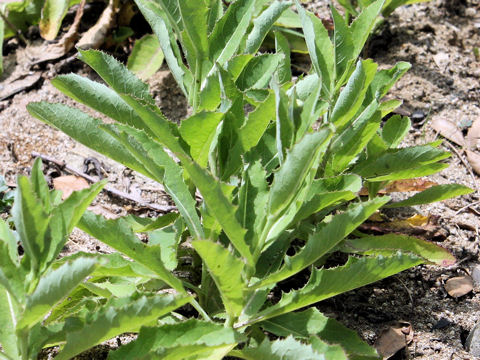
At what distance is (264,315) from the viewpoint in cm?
166

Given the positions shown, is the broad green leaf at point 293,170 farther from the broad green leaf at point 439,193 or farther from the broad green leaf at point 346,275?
the broad green leaf at point 439,193

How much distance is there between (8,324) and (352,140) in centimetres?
115

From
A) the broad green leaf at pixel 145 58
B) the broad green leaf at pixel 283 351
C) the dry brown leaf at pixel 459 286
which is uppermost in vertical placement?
the broad green leaf at pixel 145 58

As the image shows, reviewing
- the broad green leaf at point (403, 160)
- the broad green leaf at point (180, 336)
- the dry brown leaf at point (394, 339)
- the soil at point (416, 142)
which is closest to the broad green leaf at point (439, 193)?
the broad green leaf at point (403, 160)

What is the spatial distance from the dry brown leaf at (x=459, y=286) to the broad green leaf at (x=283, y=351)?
0.94 metres

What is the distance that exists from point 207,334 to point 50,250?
422 mm

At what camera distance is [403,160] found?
2.09 m

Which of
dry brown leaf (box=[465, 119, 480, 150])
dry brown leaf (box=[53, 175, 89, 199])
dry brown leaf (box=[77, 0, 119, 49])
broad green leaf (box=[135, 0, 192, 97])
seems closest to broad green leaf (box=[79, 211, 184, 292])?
broad green leaf (box=[135, 0, 192, 97])

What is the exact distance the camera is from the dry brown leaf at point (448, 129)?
9.71 ft

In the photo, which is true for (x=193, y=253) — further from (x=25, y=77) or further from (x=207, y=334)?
(x=25, y=77)

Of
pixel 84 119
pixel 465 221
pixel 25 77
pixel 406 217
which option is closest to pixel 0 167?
pixel 25 77

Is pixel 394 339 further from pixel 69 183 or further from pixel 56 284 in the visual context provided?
pixel 69 183

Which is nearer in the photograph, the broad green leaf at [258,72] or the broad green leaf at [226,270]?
the broad green leaf at [226,270]

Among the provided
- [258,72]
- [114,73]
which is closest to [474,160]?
[258,72]
